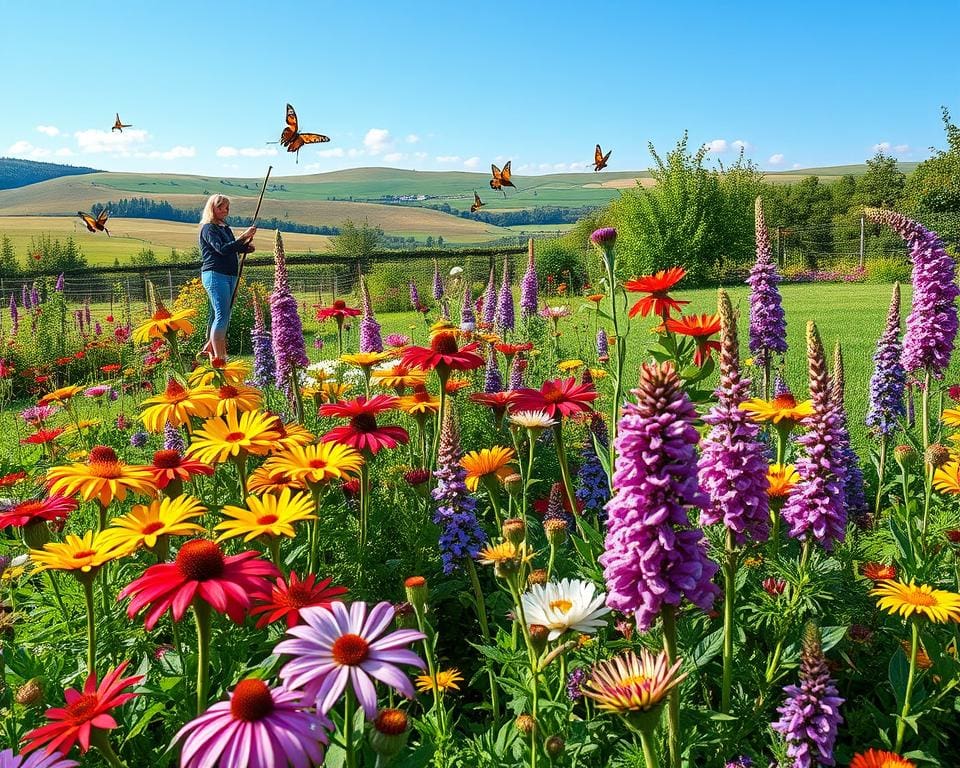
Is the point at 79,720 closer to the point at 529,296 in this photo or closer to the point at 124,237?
the point at 529,296

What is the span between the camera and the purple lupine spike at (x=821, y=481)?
229cm

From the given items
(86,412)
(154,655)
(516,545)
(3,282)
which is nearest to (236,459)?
(154,655)

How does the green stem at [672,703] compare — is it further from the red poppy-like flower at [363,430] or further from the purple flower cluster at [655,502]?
the red poppy-like flower at [363,430]

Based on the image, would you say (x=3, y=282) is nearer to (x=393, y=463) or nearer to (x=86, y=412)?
(x=86, y=412)

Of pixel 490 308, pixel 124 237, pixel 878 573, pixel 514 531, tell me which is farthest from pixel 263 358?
pixel 124 237

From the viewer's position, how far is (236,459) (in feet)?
8.14

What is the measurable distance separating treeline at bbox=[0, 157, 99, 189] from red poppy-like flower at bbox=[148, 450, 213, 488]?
168 meters

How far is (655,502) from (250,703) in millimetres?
863

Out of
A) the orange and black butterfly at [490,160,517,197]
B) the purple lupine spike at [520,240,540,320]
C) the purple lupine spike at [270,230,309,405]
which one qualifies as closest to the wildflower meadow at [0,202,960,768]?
the purple lupine spike at [270,230,309,405]

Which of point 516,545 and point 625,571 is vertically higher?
point 625,571

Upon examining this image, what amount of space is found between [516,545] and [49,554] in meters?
1.27

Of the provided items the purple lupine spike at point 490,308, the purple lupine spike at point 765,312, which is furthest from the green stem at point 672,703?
the purple lupine spike at point 490,308

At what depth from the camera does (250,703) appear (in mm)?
1085

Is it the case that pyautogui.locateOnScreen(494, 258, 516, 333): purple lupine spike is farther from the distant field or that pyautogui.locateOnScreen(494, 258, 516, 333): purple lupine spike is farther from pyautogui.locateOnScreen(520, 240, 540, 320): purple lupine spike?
the distant field
